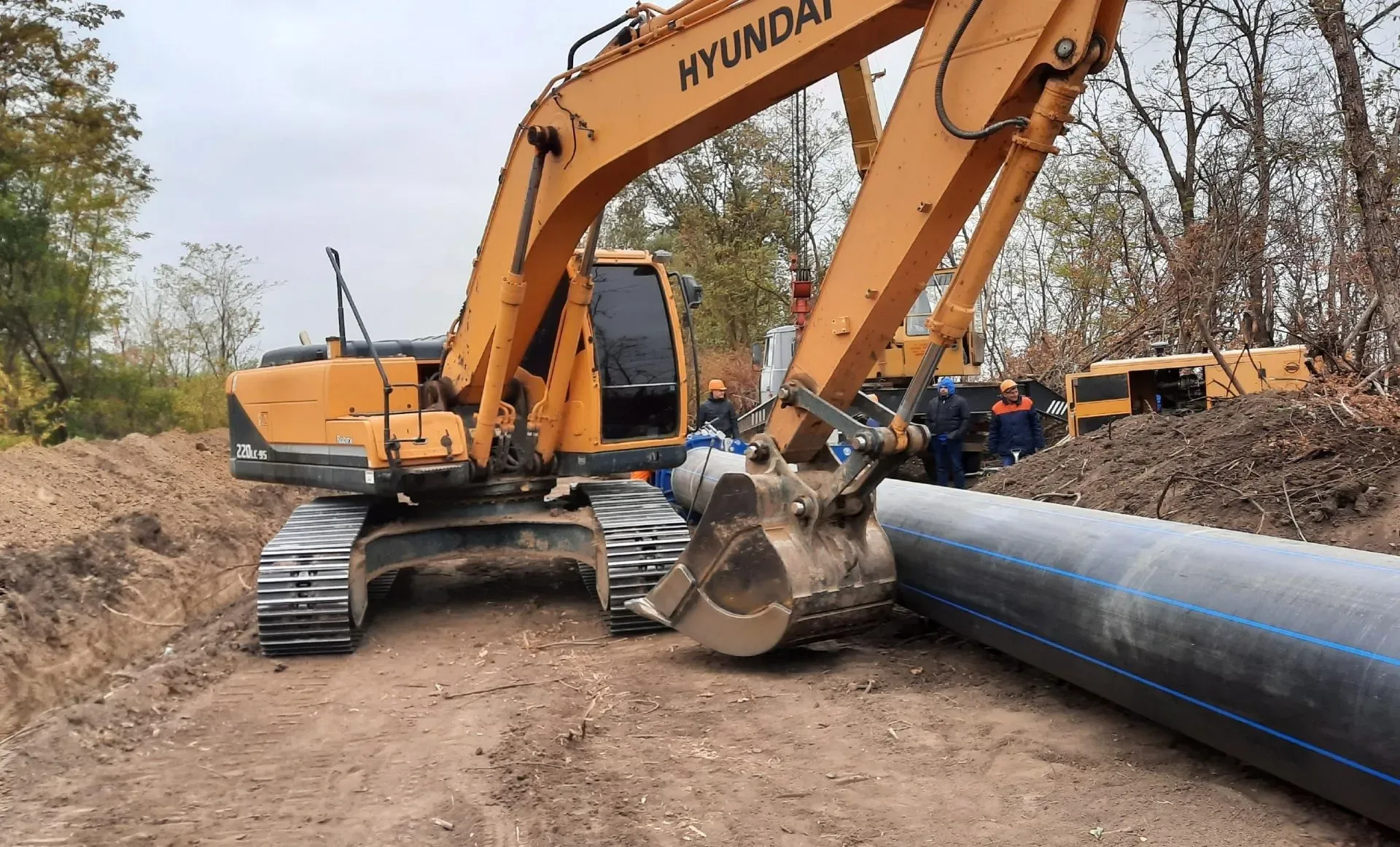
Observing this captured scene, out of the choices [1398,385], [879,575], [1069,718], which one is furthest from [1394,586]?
[1398,385]

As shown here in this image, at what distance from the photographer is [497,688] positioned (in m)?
5.19

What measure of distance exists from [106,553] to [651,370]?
5.94 meters

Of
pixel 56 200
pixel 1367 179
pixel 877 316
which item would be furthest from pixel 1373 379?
pixel 56 200

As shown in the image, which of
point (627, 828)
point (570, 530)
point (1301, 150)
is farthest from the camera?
point (1301, 150)

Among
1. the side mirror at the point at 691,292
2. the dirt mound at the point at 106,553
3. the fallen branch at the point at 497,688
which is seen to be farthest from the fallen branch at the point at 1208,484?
the dirt mound at the point at 106,553

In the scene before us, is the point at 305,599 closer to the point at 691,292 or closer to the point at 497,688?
the point at 497,688

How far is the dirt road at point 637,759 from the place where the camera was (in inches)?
131

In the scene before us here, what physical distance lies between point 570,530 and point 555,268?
5.75 ft

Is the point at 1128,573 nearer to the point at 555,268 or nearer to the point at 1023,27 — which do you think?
the point at 1023,27

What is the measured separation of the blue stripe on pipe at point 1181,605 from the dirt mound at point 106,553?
210 inches

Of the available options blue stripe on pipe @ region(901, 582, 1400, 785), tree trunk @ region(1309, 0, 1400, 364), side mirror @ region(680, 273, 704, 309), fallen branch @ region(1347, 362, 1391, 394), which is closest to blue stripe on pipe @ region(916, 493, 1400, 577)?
blue stripe on pipe @ region(901, 582, 1400, 785)

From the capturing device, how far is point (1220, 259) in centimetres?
1093

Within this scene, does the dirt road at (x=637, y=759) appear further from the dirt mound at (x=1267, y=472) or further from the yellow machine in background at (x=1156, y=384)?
the yellow machine in background at (x=1156, y=384)

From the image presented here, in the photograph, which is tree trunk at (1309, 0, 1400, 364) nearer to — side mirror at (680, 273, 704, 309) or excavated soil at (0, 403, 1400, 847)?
excavated soil at (0, 403, 1400, 847)
